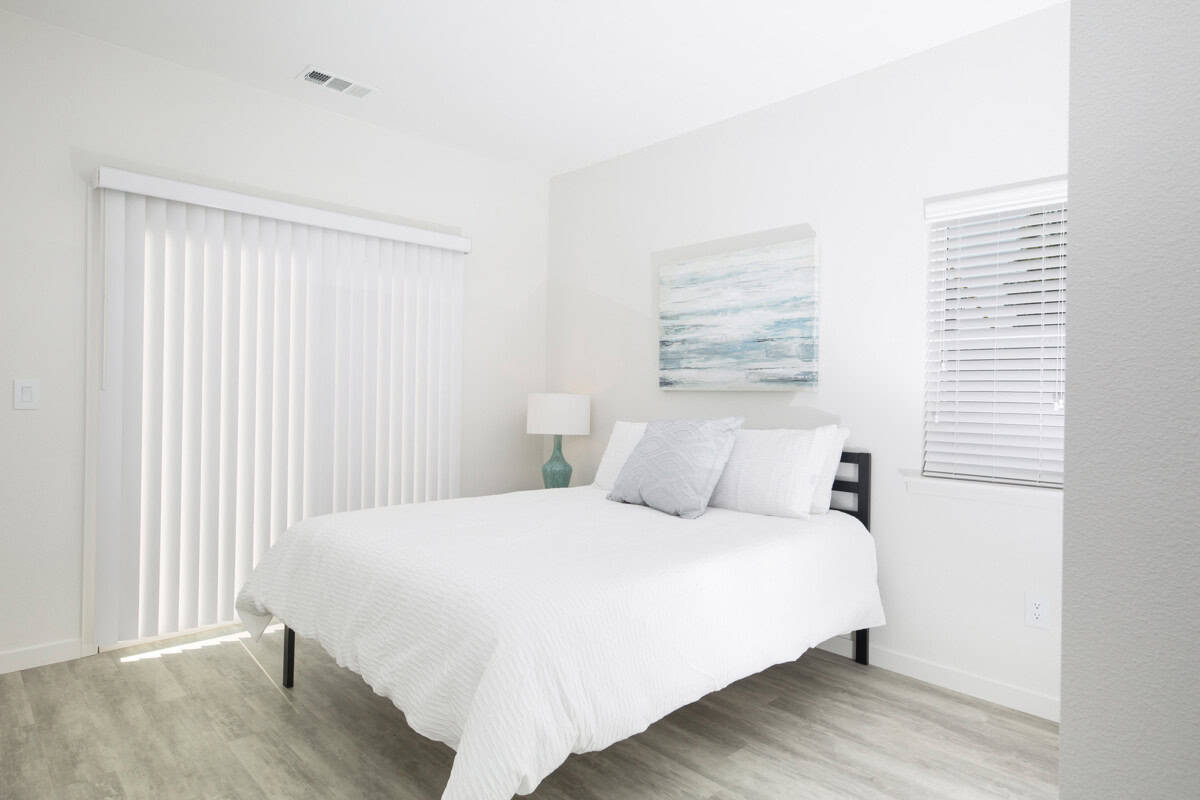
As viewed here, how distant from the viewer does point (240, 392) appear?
3365 mm

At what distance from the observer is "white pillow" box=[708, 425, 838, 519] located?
2.84 metres

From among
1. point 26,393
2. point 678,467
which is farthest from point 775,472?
point 26,393

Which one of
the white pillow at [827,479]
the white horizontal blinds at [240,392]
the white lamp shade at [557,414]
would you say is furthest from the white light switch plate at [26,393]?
the white pillow at [827,479]

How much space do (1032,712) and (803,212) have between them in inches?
89.0

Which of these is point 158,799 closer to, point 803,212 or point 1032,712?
point 1032,712

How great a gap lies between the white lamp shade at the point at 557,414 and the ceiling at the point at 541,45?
1.55 metres

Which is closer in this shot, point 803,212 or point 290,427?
point 803,212

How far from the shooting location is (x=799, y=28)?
2.71 meters

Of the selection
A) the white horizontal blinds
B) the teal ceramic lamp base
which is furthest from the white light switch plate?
the teal ceramic lamp base

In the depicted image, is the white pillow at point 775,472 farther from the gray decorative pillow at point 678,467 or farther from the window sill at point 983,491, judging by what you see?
the window sill at point 983,491

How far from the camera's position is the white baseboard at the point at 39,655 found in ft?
9.12

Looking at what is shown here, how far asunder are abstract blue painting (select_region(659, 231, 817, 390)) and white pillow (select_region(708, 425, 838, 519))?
40cm

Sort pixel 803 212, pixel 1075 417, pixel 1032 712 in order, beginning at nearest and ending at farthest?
pixel 1075 417 < pixel 1032 712 < pixel 803 212

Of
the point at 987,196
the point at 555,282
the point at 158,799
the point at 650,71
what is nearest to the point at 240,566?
the point at 158,799
